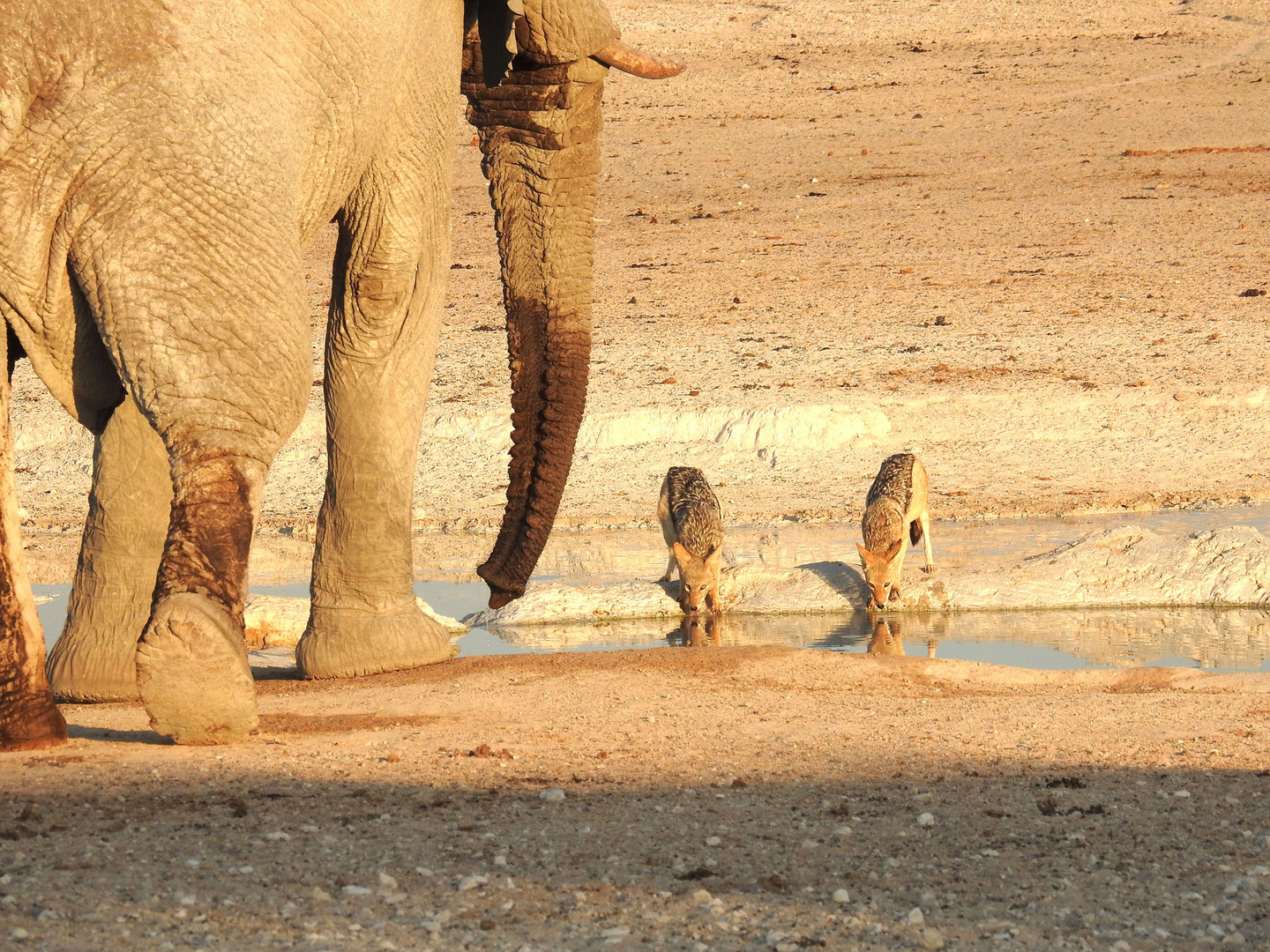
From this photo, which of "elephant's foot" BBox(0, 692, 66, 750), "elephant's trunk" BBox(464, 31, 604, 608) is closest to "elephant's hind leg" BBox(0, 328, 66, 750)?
"elephant's foot" BBox(0, 692, 66, 750)

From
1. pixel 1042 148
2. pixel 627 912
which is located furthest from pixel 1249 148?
pixel 627 912

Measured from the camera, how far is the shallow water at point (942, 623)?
855 centimetres

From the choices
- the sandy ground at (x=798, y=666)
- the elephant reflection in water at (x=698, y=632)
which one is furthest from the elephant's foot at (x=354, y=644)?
the elephant reflection in water at (x=698, y=632)

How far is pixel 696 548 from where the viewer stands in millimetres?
9609

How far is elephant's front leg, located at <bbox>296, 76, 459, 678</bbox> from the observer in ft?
23.1

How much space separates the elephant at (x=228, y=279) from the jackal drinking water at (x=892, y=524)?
249 centimetres

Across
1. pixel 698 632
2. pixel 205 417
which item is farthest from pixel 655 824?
pixel 698 632

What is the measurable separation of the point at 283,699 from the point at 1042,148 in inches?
764

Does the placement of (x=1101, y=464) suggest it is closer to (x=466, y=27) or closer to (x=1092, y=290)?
(x=1092, y=290)

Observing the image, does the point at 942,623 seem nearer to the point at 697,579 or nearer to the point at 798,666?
the point at 697,579

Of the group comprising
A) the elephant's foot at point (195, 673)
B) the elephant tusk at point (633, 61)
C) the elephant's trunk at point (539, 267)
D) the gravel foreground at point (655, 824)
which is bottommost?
the gravel foreground at point (655, 824)

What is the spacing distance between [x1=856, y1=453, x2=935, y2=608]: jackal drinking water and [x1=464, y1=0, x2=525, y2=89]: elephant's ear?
3.16m

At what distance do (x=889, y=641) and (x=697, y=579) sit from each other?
107 cm

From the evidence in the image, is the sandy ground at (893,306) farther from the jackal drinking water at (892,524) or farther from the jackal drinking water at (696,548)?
the jackal drinking water at (696,548)
